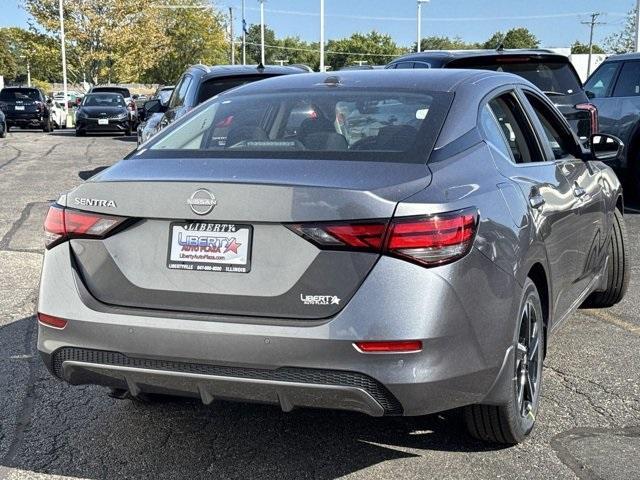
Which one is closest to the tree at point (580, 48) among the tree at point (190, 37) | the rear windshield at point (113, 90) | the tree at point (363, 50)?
the tree at point (363, 50)

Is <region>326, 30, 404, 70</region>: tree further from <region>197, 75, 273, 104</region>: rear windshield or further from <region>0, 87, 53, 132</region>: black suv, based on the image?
<region>197, 75, 273, 104</region>: rear windshield

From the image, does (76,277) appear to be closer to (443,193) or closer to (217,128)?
(217,128)

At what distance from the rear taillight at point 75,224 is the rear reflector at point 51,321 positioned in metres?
0.28

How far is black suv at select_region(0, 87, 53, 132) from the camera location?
30875mm

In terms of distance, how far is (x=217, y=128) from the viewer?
4.11 m

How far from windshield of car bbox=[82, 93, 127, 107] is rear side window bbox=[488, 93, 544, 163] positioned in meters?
25.3

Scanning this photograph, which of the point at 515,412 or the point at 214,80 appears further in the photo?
the point at 214,80

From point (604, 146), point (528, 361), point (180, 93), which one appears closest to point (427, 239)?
point (528, 361)

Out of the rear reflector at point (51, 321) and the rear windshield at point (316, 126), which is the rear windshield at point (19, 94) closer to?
the rear windshield at point (316, 126)

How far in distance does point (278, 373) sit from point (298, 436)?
921 mm

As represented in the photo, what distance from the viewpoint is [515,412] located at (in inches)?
140

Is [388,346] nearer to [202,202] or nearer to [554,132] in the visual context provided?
[202,202]

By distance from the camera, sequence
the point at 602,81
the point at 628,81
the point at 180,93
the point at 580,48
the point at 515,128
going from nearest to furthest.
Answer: the point at 515,128
the point at 180,93
the point at 628,81
the point at 602,81
the point at 580,48

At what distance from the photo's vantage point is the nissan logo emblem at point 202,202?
10.3 feet
